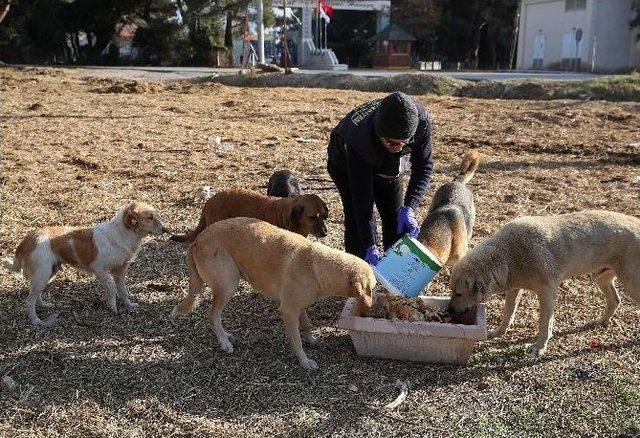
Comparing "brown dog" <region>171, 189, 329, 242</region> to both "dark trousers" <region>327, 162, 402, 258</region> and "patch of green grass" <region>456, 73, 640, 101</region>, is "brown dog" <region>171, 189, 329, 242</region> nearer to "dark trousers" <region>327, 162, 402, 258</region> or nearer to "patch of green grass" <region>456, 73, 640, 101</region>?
"dark trousers" <region>327, 162, 402, 258</region>

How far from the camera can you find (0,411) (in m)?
3.94

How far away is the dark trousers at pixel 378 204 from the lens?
19.1ft

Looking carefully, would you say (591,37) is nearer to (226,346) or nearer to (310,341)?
(310,341)

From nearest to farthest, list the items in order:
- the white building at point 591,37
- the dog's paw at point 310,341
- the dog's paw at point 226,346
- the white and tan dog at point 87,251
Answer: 1. the dog's paw at point 226,346
2. the dog's paw at point 310,341
3. the white and tan dog at point 87,251
4. the white building at point 591,37

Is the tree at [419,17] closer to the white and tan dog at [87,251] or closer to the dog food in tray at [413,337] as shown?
the white and tan dog at [87,251]

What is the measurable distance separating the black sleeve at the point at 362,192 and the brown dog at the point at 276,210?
467mm

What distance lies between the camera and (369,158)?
511 cm

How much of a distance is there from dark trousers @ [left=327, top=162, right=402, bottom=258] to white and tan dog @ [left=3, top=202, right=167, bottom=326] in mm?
1585

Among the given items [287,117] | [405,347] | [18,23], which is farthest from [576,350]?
[18,23]

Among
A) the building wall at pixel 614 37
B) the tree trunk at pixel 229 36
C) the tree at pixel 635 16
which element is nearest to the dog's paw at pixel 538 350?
the tree trunk at pixel 229 36

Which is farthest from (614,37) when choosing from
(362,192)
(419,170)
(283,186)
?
(362,192)

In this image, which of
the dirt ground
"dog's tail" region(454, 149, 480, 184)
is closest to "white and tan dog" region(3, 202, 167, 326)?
the dirt ground

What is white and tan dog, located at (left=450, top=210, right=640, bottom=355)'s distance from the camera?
180 inches

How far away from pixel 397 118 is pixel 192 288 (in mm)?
1856
